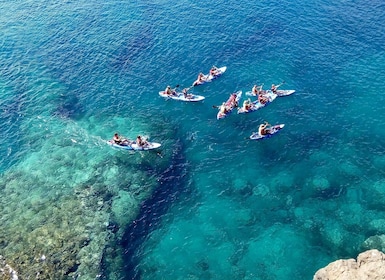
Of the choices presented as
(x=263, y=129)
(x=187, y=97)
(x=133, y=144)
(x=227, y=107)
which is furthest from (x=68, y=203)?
(x=263, y=129)

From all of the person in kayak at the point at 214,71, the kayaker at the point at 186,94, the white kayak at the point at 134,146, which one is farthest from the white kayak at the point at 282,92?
the white kayak at the point at 134,146

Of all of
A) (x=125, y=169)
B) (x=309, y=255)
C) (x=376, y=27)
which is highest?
(x=376, y=27)

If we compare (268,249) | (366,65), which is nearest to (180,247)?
(268,249)

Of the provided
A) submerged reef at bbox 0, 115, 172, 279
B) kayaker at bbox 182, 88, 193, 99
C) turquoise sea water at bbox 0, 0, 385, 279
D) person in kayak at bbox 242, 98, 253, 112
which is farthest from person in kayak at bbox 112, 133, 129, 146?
person in kayak at bbox 242, 98, 253, 112

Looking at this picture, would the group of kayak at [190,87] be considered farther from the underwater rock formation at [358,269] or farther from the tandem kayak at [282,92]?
the underwater rock formation at [358,269]

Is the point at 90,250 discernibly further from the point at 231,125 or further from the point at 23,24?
the point at 23,24

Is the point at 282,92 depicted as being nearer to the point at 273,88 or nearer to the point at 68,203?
the point at 273,88
